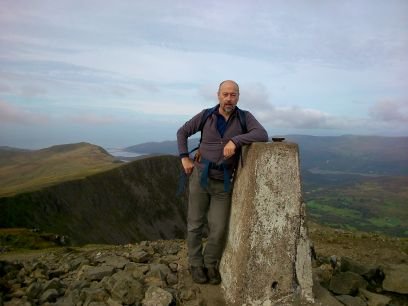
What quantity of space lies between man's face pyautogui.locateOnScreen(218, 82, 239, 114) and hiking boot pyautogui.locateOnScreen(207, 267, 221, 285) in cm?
369

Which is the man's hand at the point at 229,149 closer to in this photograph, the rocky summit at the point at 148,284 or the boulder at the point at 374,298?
the rocky summit at the point at 148,284

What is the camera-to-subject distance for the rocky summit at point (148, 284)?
341 inches

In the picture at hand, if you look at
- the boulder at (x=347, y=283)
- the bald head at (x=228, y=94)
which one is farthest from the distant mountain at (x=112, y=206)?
the bald head at (x=228, y=94)

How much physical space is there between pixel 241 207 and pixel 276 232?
867mm

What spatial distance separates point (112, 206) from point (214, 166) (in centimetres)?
6909

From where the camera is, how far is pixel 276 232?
8047 millimetres

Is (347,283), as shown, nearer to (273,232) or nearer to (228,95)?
(273,232)

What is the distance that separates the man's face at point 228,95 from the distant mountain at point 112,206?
48455mm

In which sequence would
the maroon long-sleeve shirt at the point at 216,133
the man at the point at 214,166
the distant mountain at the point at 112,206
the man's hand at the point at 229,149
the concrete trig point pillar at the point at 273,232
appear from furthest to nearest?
the distant mountain at the point at 112,206 < the maroon long-sleeve shirt at the point at 216,133 < the man at the point at 214,166 < the man's hand at the point at 229,149 < the concrete trig point pillar at the point at 273,232

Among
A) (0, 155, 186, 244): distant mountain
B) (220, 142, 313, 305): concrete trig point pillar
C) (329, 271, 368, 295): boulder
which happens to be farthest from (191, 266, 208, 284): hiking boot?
(0, 155, 186, 244): distant mountain

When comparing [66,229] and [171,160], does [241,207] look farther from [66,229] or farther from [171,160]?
[171,160]

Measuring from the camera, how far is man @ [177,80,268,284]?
8.25 metres

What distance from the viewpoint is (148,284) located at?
9156 mm

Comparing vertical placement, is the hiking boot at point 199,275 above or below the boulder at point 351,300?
above
